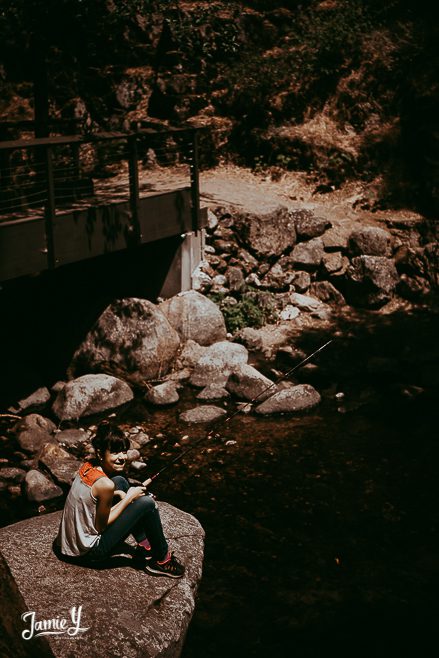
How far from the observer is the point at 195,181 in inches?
647

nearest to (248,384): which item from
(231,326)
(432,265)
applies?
(231,326)

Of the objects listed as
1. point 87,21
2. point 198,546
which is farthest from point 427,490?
point 87,21

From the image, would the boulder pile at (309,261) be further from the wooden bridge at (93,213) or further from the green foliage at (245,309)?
the wooden bridge at (93,213)

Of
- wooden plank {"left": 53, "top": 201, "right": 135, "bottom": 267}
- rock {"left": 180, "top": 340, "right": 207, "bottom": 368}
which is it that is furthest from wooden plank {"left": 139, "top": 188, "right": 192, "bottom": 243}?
rock {"left": 180, "top": 340, "right": 207, "bottom": 368}

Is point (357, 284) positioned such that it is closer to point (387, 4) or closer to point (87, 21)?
point (87, 21)

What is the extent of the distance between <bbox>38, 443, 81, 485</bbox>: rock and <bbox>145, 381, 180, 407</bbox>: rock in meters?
2.25

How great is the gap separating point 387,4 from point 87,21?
11.2 meters

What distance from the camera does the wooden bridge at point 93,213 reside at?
12602 mm

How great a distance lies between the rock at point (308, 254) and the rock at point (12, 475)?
8728mm

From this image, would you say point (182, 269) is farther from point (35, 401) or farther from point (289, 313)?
point (35, 401)

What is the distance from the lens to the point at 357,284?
59.1 feet

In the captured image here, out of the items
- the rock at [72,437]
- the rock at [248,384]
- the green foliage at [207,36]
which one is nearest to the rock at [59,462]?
the rock at [72,437]

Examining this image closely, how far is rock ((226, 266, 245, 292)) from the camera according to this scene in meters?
17.5

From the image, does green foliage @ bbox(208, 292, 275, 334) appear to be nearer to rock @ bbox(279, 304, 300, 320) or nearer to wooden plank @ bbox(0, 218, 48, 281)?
rock @ bbox(279, 304, 300, 320)
